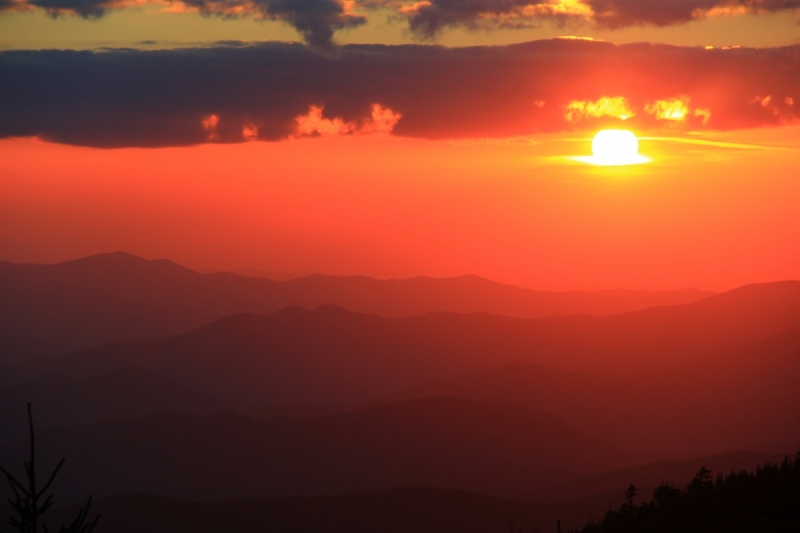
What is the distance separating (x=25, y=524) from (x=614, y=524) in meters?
Answer: 85.2

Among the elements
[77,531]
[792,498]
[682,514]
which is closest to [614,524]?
[682,514]

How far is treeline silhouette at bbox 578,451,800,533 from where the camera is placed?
6053 centimetres

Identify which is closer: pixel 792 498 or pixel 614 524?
pixel 792 498

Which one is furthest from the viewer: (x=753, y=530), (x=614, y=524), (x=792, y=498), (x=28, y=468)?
(x=614, y=524)

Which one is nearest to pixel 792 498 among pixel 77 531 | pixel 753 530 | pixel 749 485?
pixel 753 530

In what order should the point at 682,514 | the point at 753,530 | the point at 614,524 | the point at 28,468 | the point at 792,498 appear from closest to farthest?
the point at 28,468 → the point at 753,530 → the point at 792,498 → the point at 682,514 → the point at 614,524

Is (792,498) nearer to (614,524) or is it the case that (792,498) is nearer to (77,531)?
(614,524)

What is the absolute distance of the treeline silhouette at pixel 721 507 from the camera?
199ft

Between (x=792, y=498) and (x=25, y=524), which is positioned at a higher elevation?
(x=792, y=498)

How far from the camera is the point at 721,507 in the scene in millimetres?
61062

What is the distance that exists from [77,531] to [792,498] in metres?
63.1

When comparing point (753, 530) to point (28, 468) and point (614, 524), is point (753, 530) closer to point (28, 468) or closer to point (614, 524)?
point (614, 524)

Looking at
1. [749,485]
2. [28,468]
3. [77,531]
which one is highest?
[749,485]

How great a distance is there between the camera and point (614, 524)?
8931 cm
